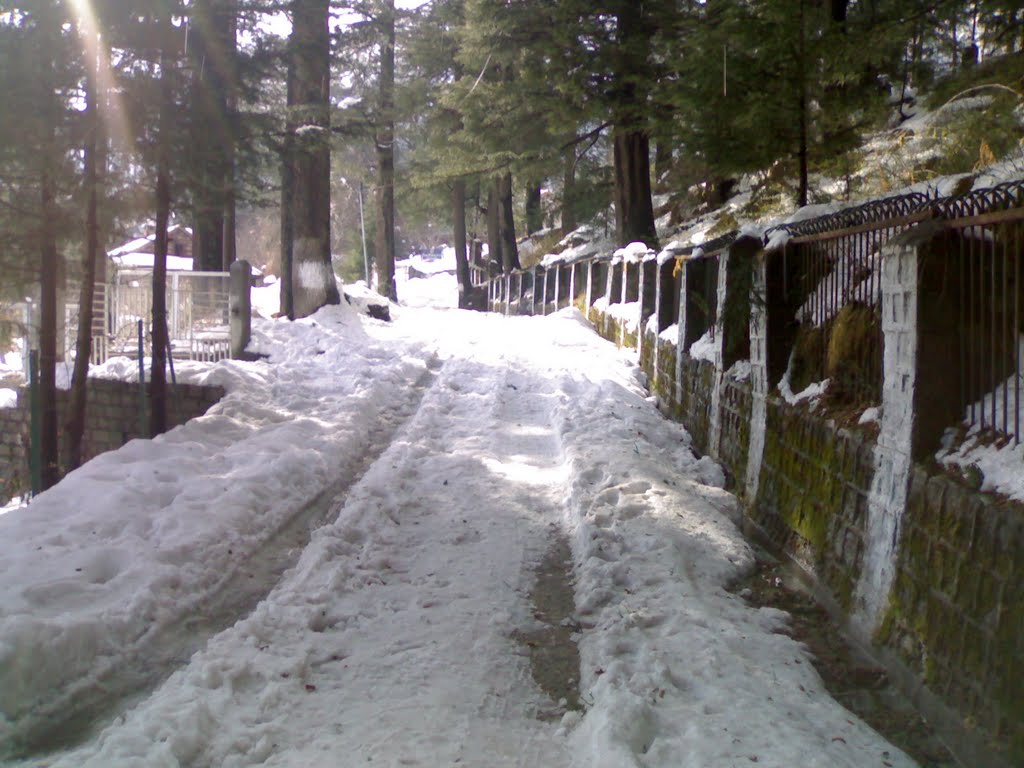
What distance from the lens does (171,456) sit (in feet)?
27.9

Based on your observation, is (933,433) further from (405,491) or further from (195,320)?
(195,320)

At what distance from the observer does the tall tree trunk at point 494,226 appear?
117ft

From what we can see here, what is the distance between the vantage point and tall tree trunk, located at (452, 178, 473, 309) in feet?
122

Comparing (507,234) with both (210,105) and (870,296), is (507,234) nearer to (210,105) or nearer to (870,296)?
(210,105)

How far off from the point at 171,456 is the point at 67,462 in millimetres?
3651

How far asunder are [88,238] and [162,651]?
21.4 ft

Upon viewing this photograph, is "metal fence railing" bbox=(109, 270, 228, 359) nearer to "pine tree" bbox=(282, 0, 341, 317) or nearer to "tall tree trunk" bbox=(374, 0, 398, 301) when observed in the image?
"pine tree" bbox=(282, 0, 341, 317)

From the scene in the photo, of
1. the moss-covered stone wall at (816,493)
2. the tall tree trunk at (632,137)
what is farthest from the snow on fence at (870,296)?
the tall tree trunk at (632,137)

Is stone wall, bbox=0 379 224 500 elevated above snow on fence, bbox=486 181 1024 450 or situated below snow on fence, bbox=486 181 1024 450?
below

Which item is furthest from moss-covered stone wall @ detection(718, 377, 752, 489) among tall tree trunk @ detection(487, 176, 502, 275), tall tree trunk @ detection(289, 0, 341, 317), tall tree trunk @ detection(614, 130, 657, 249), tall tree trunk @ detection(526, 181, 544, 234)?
tall tree trunk @ detection(526, 181, 544, 234)

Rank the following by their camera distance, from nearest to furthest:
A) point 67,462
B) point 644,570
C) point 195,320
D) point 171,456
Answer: point 644,570, point 171,456, point 67,462, point 195,320

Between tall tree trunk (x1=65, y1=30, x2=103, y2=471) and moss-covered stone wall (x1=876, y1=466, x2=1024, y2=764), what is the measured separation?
8.72 metres

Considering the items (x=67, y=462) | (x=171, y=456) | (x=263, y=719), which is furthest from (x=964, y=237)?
(x=67, y=462)

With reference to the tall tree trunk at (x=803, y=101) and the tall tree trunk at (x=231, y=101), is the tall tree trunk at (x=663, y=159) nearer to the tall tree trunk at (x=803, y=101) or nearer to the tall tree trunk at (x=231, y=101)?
the tall tree trunk at (x=803, y=101)
